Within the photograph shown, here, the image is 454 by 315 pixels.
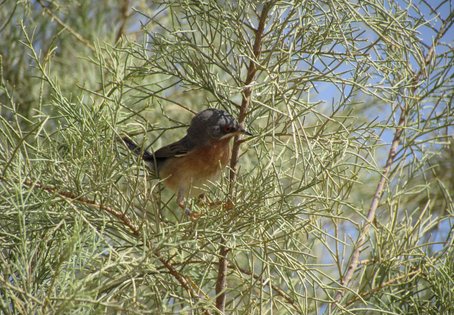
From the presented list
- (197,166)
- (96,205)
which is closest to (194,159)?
(197,166)

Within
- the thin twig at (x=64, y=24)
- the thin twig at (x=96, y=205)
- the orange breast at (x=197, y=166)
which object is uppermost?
the thin twig at (x=64, y=24)

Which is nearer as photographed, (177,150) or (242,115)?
(242,115)

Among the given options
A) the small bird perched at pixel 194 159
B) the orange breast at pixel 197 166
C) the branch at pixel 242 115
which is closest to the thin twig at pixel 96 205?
the branch at pixel 242 115

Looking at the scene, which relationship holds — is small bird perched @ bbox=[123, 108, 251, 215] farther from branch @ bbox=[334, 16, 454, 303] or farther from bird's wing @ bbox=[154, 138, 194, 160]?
branch @ bbox=[334, 16, 454, 303]

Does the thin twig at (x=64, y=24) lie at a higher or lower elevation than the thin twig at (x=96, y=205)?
higher

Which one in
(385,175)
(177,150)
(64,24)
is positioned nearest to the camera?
(385,175)

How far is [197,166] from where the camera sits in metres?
4.18

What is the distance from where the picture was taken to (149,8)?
5707 mm

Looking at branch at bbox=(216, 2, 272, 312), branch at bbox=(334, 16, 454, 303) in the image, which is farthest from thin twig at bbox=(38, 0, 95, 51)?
branch at bbox=(334, 16, 454, 303)

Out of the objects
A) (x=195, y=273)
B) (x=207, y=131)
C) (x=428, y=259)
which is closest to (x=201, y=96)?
(x=207, y=131)

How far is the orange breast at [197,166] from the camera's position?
4090mm

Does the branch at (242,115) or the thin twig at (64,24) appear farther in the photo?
the thin twig at (64,24)

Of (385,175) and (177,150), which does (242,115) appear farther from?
(177,150)

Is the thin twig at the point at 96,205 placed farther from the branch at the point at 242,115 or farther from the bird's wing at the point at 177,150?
the bird's wing at the point at 177,150
